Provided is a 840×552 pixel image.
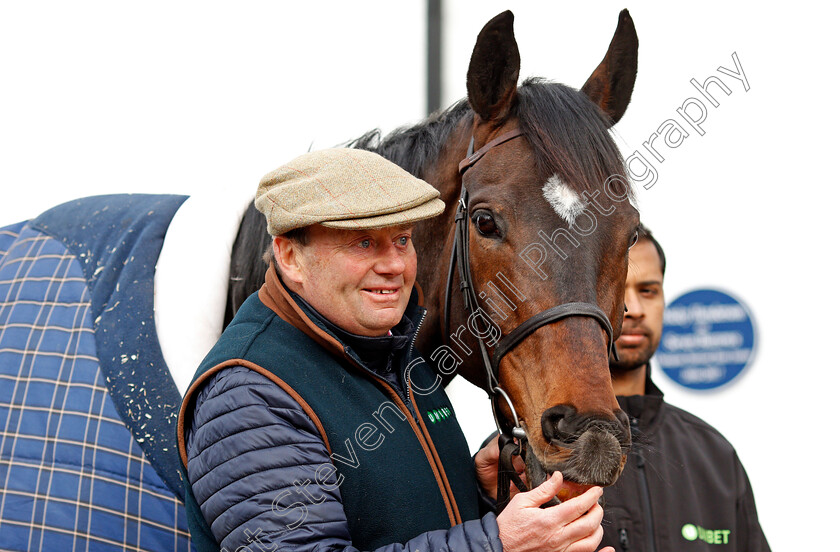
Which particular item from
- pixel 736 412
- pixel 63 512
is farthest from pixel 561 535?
pixel 736 412

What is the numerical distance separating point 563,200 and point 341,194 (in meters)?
0.44

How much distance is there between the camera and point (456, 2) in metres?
4.02

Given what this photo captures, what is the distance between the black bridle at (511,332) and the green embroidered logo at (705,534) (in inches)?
24.5

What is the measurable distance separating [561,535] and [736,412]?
2.34 m

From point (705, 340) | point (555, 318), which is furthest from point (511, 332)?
point (705, 340)

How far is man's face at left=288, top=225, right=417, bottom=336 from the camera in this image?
3.97 ft

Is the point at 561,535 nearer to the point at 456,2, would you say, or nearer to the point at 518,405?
the point at 518,405

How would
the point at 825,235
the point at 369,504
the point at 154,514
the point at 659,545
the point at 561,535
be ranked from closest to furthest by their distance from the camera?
the point at 561,535 < the point at 369,504 < the point at 154,514 < the point at 659,545 < the point at 825,235

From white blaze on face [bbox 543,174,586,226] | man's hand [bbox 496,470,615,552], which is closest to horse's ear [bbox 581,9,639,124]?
white blaze on face [bbox 543,174,586,226]

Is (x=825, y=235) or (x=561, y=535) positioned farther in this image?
(x=825, y=235)

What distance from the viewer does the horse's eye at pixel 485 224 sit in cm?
142

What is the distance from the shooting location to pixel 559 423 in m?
1.15

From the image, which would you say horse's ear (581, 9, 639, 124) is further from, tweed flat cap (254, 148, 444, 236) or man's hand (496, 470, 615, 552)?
man's hand (496, 470, 615, 552)

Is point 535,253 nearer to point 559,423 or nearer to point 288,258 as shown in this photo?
point 559,423
